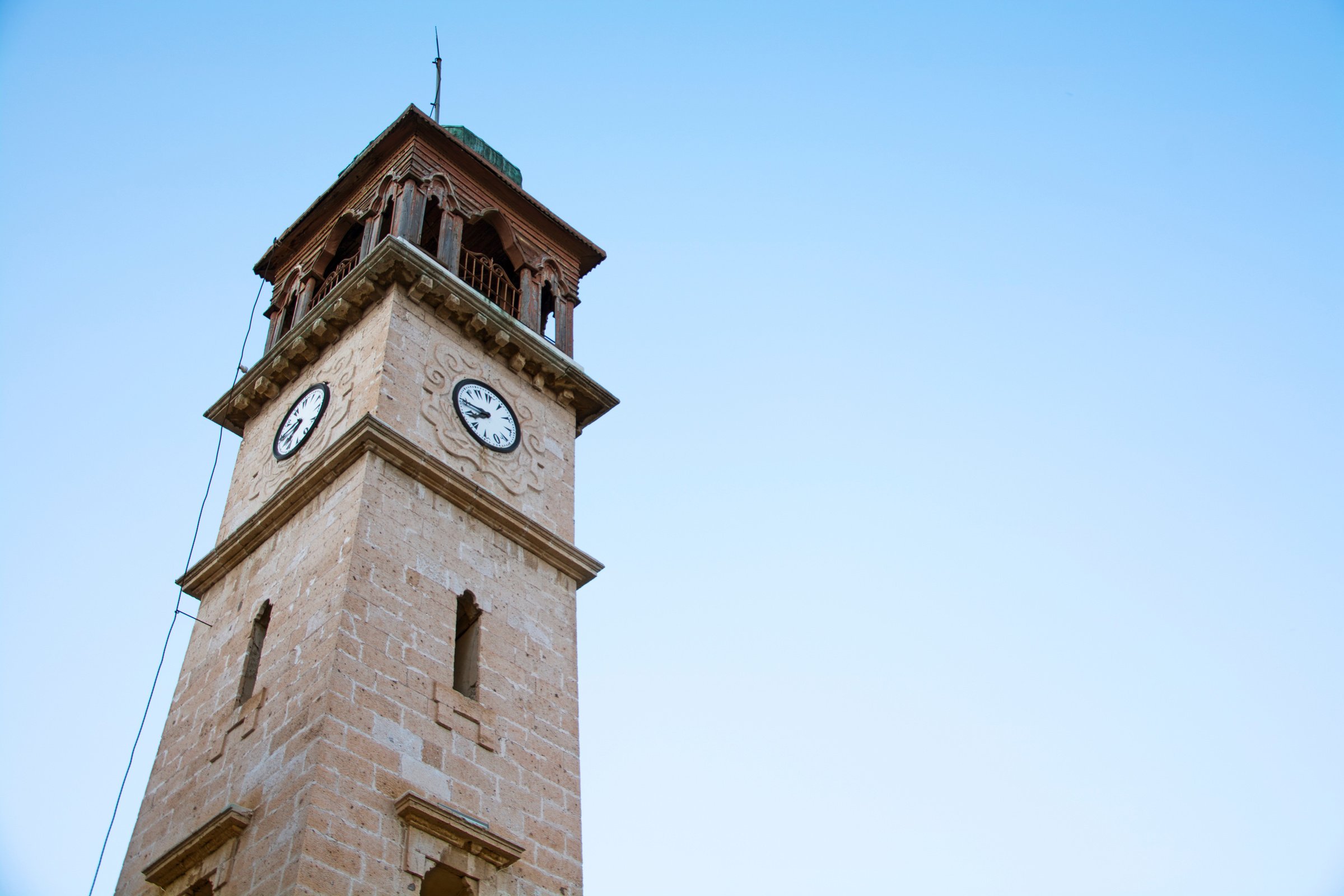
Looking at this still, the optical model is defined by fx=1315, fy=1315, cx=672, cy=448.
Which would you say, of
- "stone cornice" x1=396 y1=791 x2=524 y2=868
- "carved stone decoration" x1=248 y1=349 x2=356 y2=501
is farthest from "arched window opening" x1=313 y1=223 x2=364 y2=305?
"stone cornice" x1=396 y1=791 x2=524 y2=868

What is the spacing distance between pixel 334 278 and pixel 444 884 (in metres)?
10.7

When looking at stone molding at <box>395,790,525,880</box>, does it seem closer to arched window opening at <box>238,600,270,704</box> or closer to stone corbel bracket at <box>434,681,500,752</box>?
stone corbel bracket at <box>434,681,500,752</box>

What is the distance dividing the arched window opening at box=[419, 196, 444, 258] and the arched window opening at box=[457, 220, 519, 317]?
0.46 m

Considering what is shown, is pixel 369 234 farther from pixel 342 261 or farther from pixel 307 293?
pixel 342 261

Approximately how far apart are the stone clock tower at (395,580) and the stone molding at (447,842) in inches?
0.9

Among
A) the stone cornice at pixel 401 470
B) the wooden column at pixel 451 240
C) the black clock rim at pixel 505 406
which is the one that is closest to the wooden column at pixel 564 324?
the wooden column at pixel 451 240

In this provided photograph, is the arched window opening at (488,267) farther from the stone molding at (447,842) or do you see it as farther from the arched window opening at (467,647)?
the stone molding at (447,842)

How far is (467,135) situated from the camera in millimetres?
22234

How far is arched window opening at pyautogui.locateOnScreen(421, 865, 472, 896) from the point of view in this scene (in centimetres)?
1169

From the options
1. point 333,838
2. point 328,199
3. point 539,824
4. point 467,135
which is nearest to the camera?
point 333,838

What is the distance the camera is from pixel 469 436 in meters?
16.2

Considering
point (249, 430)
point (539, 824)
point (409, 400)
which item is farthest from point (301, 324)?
point (539, 824)

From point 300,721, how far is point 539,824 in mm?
2568

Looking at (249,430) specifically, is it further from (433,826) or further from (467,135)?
(433,826)
